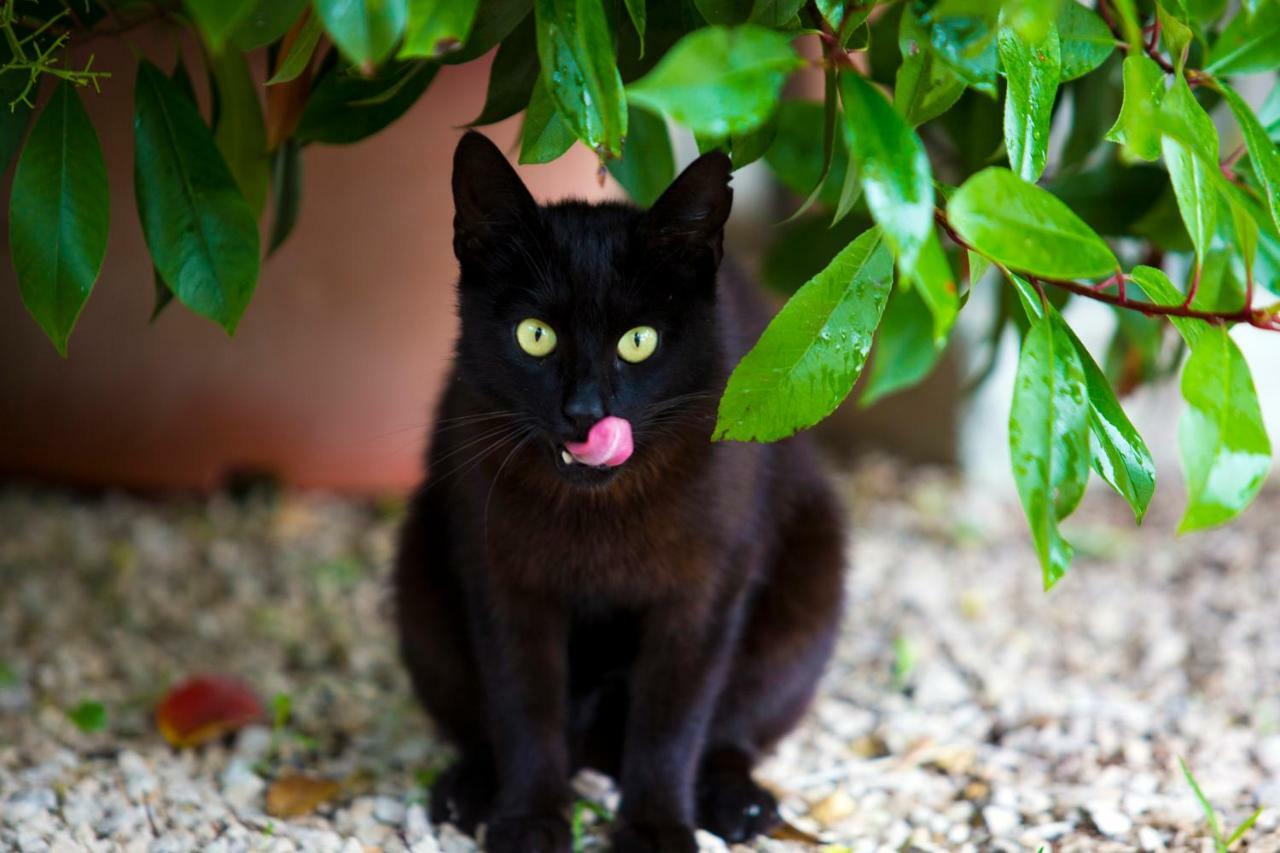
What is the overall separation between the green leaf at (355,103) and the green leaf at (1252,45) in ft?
2.51

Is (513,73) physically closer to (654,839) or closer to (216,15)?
(216,15)

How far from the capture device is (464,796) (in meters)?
1.53

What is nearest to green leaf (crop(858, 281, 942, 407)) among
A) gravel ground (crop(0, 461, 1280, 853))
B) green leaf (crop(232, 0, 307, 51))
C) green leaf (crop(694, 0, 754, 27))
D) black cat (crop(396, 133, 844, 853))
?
black cat (crop(396, 133, 844, 853))

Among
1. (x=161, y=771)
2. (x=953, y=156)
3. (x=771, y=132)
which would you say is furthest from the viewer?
(x=953, y=156)

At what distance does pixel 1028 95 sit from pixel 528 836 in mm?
916

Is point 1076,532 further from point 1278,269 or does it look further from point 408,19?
point 408,19

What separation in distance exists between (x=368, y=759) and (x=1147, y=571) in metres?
1.50

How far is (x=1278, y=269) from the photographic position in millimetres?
1187

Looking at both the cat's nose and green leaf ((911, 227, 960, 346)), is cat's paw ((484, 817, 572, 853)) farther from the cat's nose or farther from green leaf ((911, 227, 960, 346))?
green leaf ((911, 227, 960, 346))

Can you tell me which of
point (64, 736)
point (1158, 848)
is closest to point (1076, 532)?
point (1158, 848)

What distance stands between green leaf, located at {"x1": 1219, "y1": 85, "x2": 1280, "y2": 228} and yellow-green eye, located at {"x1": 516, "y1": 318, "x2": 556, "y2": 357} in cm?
66

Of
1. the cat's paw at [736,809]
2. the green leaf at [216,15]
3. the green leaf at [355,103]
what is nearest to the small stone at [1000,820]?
the cat's paw at [736,809]

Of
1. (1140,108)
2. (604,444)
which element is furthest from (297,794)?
(1140,108)

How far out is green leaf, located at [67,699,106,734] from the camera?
5.54ft
